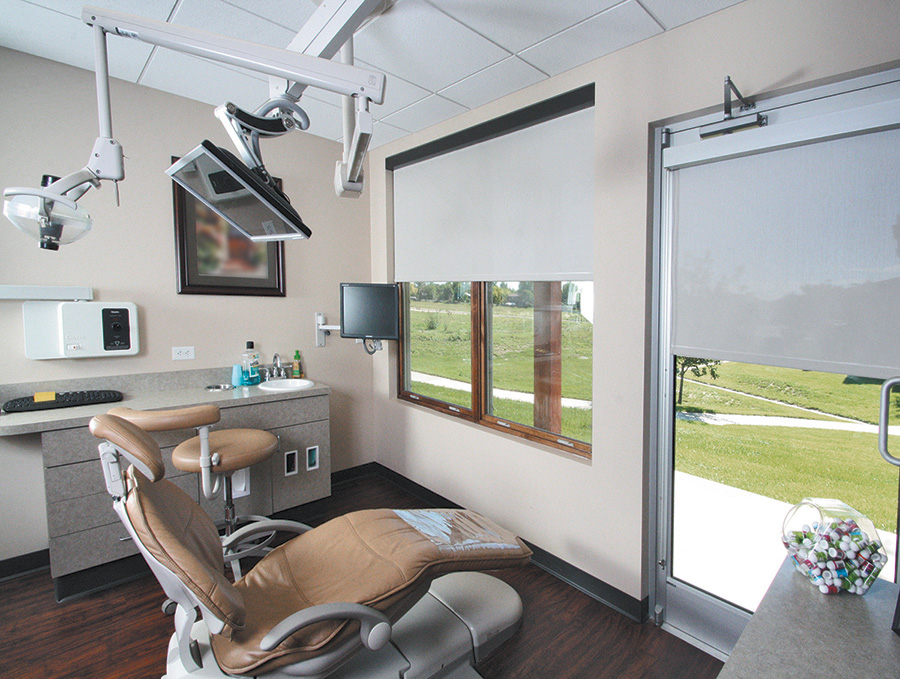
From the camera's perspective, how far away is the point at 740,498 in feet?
6.81

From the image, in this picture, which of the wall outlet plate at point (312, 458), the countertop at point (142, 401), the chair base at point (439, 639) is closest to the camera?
the chair base at point (439, 639)

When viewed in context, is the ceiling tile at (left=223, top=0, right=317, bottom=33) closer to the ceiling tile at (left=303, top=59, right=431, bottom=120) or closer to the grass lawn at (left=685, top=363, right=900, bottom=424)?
the ceiling tile at (left=303, top=59, right=431, bottom=120)

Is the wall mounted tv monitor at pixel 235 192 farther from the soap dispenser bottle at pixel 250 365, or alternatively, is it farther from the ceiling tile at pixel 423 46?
the soap dispenser bottle at pixel 250 365

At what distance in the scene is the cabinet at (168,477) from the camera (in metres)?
2.28

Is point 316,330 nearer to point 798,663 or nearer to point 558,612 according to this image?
point 558,612

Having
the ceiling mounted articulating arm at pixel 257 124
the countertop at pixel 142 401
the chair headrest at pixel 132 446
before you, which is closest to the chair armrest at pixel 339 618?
the chair headrest at pixel 132 446

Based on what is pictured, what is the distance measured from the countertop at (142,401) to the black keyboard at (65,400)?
0.09 feet

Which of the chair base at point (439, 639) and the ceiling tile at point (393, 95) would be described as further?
the ceiling tile at point (393, 95)

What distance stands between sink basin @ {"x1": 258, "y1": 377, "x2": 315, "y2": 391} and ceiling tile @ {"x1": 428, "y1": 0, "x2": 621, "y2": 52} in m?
2.40

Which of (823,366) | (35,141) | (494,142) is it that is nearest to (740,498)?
(823,366)

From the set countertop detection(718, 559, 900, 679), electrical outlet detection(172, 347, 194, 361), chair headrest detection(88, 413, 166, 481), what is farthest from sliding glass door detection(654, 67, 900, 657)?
electrical outlet detection(172, 347, 194, 361)

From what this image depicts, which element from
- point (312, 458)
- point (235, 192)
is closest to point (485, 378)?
point (312, 458)

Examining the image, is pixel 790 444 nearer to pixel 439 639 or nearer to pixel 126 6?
pixel 439 639

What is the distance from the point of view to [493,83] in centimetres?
263
